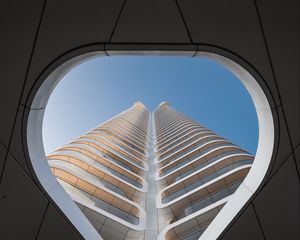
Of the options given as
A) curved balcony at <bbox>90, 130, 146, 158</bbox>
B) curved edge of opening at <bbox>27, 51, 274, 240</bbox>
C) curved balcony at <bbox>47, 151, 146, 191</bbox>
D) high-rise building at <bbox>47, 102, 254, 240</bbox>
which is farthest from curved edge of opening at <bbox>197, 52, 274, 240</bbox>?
curved balcony at <bbox>90, 130, 146, 158</bbox>

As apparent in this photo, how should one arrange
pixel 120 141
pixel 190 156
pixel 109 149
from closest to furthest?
pixel 109 149 → pixel 190 156 → pixel 120 141

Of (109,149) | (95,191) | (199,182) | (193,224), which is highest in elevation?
(109,149)

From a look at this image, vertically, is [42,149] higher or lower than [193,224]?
higher

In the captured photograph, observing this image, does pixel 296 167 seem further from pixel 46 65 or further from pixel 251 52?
pixel 46 65

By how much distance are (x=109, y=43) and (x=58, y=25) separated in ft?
2.27

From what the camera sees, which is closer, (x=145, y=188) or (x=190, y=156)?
(x=145, y=188)

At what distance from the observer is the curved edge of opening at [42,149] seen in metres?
3.69

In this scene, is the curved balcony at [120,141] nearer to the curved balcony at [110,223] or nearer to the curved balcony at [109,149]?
the curved balcony at [109,149]

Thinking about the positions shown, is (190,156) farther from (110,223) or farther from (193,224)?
(110,223)

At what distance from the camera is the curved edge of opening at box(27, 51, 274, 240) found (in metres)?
3.69

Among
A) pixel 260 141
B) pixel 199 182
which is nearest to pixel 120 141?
pixel 199 182

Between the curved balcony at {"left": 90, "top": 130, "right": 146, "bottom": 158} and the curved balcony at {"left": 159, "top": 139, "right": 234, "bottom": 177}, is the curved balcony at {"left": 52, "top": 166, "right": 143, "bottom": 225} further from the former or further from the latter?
the curved balcony at {"left": 90, "top": 130, "right": 146, "bottom": 158}

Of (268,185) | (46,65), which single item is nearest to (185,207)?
(268,185)

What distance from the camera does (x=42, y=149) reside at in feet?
13.6
